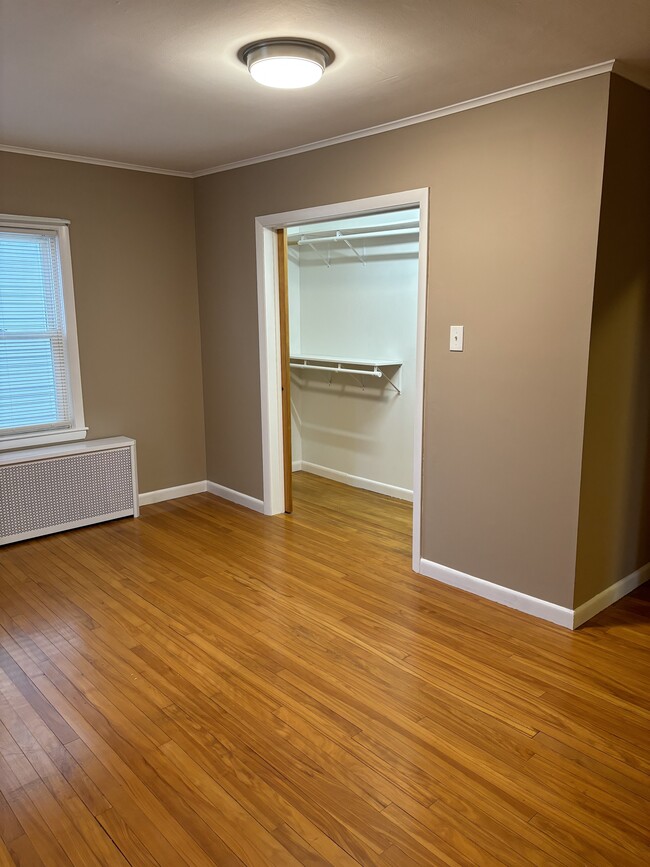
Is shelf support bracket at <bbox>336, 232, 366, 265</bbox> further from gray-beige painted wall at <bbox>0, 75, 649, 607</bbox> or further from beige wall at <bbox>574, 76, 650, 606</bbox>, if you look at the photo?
beige wall at <bbox>574, 76, 650, 606</bbox>

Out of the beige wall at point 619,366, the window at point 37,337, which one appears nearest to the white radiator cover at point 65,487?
the window at point 37,337

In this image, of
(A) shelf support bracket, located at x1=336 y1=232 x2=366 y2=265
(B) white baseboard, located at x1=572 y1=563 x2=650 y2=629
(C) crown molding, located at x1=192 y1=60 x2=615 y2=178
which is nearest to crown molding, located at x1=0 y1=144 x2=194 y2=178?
(C) crown molding, located at x1=192 y1=60 x2=615 y2=178

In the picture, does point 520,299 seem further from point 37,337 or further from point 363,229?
point 37,337

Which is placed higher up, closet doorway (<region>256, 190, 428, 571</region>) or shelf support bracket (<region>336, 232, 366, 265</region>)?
shelf support bracket (<region>336, 232, 366, 265</region>)

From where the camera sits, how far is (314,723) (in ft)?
7.70

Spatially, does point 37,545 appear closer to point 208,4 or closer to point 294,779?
point 294,779

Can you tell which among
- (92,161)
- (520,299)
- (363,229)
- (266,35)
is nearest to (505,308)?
(520,299)

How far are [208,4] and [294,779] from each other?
2.47 metres

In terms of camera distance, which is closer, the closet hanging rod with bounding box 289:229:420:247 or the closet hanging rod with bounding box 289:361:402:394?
the closet hanging rod with bounding box 289:229:420:247

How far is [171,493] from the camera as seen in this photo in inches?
198

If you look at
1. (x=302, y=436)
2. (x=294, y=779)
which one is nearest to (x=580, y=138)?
(x=294, y=779)

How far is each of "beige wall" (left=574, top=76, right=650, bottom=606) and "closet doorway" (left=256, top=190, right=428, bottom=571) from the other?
3.36ft

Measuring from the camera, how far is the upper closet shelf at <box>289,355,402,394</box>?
4.84 meters

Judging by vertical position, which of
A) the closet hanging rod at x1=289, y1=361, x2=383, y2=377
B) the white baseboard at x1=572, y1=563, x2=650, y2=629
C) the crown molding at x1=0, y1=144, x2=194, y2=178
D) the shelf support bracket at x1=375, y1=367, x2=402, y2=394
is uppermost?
the crown molding at x1=0, y1=144, x2=194, y2=178
